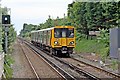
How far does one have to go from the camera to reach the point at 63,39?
113ft

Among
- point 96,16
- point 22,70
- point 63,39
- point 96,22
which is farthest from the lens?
point 96,22

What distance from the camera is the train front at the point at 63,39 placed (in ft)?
112

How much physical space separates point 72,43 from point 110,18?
157 inches

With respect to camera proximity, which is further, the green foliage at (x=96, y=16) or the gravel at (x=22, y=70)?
the green foliage at (x=96, y=16)

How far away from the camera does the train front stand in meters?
34.2

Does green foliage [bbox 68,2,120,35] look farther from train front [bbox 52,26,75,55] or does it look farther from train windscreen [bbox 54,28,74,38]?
train front [bbox 52,26,75,55]

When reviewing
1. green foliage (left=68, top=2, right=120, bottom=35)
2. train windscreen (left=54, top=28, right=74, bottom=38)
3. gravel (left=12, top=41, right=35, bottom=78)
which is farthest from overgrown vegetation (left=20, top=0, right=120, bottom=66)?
gravel (left=12, top=41, right=35, bottom=78)

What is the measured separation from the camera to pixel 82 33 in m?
52.5

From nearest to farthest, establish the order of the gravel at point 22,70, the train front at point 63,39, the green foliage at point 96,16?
the gravel at point 22,70 < the green foliage at point 96,16 < the train front at point 63,39

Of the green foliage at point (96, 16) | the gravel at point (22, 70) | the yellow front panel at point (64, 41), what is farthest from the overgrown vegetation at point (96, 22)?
the gravel at point (22, 70)

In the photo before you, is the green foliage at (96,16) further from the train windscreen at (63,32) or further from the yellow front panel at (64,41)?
the yellow front panel at (64,41)

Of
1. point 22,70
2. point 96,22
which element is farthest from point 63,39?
point 22,70

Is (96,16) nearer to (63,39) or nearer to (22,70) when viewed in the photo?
(63,39)

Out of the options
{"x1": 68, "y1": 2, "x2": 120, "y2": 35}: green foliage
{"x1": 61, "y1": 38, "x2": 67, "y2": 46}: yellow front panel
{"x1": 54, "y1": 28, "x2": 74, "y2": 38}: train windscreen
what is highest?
{"x1": 68, "y1": 2, "x2": 120, "y2": 35}: green foliage
